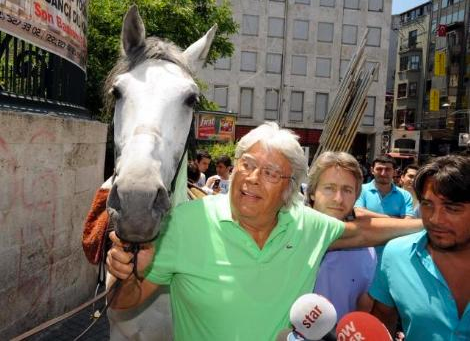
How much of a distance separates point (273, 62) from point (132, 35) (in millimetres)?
36019

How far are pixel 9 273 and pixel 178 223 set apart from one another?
118 inches

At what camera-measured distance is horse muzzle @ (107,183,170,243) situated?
74.5 inches

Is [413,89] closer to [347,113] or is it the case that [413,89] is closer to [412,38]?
[412,38]

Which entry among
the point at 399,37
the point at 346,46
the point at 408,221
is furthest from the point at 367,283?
the point at 399,37

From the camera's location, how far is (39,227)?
484 centimetres

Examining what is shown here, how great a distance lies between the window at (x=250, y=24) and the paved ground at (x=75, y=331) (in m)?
33.7

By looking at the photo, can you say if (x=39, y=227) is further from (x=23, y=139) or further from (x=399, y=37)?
(x=399, y=37)

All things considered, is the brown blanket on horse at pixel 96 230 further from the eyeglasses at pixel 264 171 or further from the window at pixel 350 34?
the window at pixel 350 34

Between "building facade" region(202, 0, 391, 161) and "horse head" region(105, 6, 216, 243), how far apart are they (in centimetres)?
3427

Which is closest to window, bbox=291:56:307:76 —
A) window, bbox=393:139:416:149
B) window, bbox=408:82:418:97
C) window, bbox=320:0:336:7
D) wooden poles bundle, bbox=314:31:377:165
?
window, bbox=320:0:336:7

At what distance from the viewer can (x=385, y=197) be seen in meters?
6.07

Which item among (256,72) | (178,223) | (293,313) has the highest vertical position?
(256,72)

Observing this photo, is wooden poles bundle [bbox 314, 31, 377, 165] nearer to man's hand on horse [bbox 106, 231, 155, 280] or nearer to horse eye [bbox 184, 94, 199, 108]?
horse eye [bbox 184, 94, 199, 108]

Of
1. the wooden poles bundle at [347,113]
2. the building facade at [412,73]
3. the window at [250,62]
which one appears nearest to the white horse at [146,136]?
the wooden poles bundle at [347,113]
